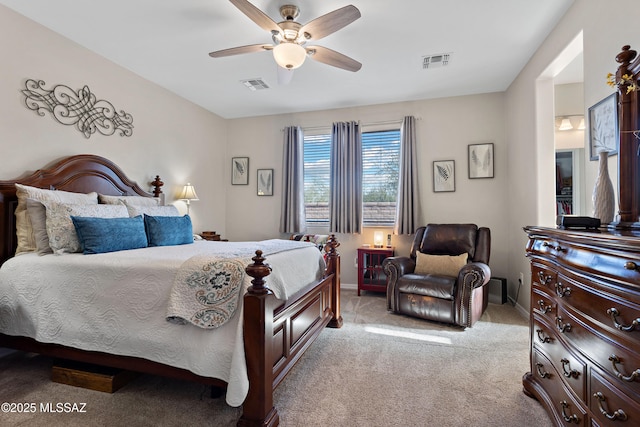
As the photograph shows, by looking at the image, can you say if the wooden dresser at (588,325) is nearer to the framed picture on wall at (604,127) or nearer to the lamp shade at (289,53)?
the framed picture on wall at (604,127)

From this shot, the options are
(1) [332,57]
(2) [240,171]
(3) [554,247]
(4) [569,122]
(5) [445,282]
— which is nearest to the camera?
(3) [554,247]

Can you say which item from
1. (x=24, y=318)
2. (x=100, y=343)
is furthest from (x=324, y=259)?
(x=24, y=318)

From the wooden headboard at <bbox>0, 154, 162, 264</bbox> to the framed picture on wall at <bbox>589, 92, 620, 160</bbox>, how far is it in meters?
4.17

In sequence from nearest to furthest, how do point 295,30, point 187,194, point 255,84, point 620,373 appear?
point 620,373 < point 295,30 < point 255,84 < point 187,194

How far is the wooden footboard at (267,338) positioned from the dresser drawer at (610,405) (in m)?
1.40

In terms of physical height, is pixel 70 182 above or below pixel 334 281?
above

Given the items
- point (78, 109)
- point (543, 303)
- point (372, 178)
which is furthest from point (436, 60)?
point (78, 109)

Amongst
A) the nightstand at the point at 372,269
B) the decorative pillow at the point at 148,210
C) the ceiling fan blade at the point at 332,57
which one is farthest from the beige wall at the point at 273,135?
the ceiling fan blade at the point at 332,57

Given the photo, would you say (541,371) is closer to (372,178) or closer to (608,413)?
(608,413)

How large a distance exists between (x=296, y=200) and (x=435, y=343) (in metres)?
2.88

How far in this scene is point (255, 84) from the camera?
153 inches

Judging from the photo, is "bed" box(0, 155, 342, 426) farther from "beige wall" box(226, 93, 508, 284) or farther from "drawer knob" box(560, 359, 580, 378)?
"beige wall" box(226, 93, 508, 284)

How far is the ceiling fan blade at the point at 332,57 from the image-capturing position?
250cm

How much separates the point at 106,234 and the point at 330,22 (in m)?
2.31
